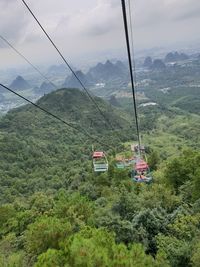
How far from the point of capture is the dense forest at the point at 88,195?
1783 cm

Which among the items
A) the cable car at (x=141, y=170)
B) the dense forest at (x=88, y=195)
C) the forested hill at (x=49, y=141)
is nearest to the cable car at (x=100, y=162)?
the dense forest at (x=88, y=195)

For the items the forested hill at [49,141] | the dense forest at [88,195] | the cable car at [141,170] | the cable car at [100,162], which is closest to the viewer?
the dense forest at [88,195]

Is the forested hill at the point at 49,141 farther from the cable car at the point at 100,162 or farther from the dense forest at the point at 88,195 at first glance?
the cable car at the point at 100,162

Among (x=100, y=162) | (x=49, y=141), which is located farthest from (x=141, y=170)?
(x=49, y=141)

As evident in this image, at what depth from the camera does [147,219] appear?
2377cm

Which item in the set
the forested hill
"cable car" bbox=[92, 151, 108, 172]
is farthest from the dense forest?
"cable car" bbox=[92, 151, 108, 172]

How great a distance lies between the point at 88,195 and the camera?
150 feet

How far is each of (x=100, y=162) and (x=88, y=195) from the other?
47.2ft

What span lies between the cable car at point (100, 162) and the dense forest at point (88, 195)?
4.98 ft

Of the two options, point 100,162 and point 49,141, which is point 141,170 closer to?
point 100,162

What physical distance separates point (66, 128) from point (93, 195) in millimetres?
65086

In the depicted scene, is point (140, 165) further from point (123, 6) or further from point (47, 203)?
point (123, 6)

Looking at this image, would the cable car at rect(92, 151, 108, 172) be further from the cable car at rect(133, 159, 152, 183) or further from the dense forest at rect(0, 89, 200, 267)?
the cable car at rect(133, 159, 152, 183)

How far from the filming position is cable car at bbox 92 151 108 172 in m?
31.1
